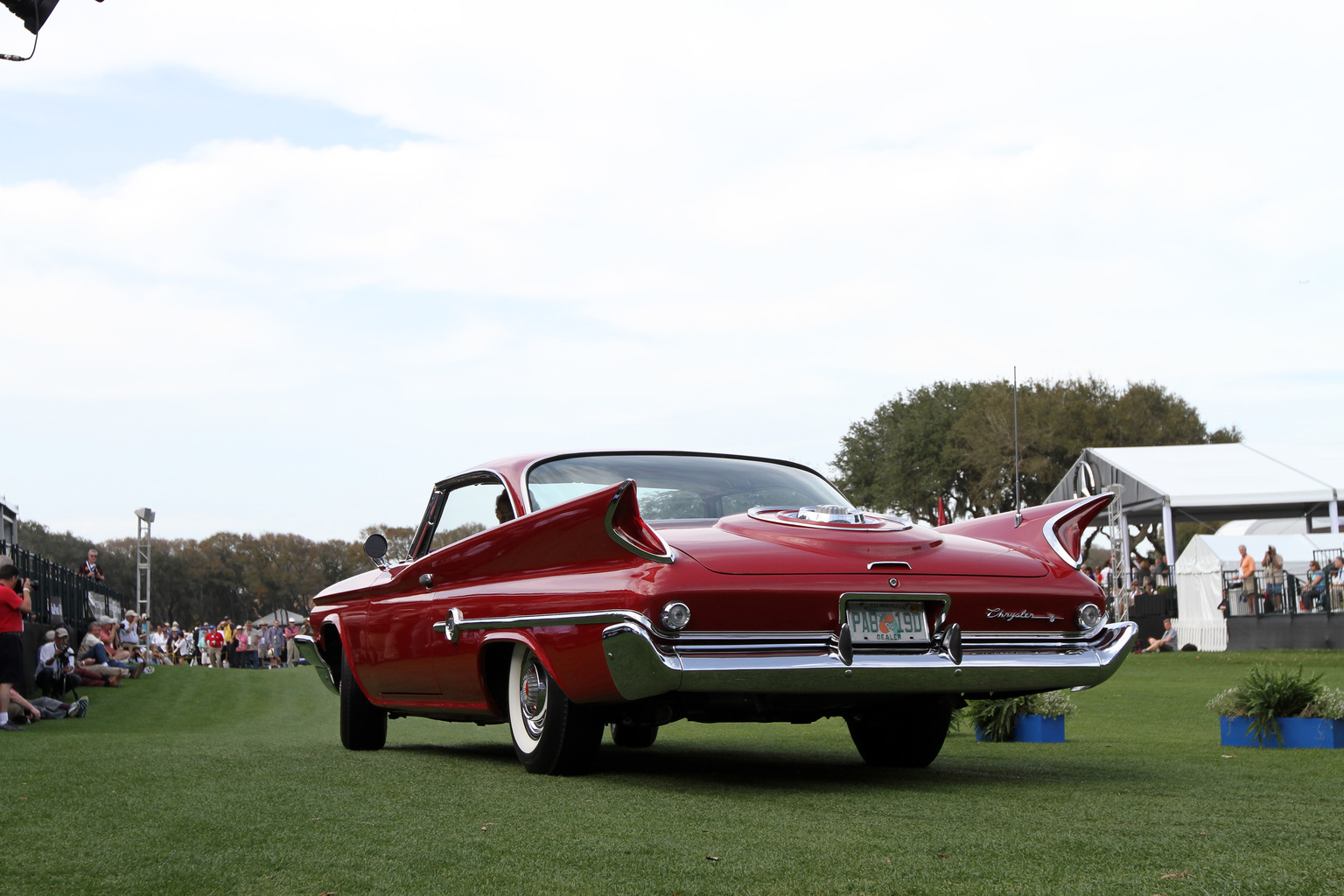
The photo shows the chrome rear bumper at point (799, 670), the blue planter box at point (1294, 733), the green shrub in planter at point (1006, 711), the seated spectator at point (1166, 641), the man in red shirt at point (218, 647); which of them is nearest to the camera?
the chrome rear bumper at point (799, 670)

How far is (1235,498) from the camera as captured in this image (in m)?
31.7

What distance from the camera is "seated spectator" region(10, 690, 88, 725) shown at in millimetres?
12727

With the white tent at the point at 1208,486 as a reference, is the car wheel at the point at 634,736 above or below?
below

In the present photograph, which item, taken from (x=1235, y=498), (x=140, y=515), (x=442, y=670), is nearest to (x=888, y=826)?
(x=442, y=670)

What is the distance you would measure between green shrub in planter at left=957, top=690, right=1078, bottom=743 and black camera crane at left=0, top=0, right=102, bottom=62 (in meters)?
8.05

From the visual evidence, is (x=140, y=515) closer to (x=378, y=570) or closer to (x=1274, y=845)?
(x=378, y=570)

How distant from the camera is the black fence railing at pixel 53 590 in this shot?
62.2ft

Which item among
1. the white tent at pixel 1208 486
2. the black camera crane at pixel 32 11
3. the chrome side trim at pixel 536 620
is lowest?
the chrome side trim at pixel 536 620

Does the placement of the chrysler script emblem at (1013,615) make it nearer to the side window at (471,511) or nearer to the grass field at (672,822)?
the grass field at (672,822)

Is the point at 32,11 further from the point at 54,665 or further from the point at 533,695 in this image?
the point at 54,665

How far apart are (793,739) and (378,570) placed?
10.4ft

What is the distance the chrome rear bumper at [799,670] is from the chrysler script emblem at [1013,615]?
0.12 m

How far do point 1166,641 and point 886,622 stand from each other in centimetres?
2460

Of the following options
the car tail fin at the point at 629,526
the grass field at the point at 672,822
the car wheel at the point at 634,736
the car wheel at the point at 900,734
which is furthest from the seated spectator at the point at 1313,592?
the car tail fin at the point at 629,526
